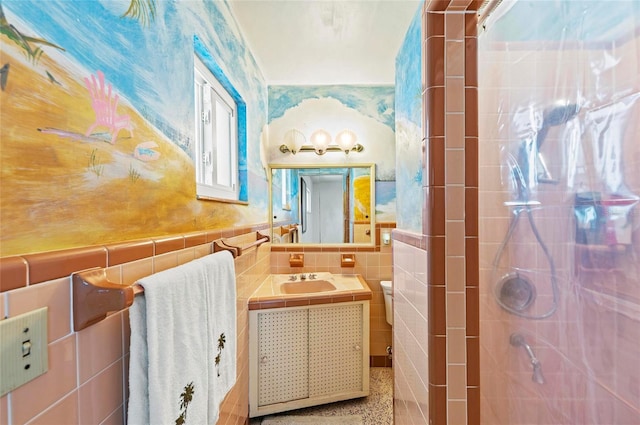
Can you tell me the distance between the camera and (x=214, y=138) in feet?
5.16

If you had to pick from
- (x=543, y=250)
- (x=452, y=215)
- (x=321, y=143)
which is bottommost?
(x=543, y=250)

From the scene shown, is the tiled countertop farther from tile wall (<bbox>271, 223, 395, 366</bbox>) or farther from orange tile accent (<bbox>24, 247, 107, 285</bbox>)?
orange tile accent (<bbox>24, 247, 107, 285</bbox>)

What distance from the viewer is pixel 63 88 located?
1.63 feet

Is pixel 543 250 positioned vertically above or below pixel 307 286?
above

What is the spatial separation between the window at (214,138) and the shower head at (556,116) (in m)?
1.26

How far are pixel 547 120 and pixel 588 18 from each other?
261 millimetres

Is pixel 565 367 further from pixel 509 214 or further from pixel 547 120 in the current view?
pixel 547 120

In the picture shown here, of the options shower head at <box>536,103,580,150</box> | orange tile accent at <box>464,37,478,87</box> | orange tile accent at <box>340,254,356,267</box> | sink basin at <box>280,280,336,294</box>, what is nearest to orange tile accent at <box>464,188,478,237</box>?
shower head at <box>536,103,580,150</box>

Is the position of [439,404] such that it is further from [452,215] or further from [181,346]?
[181,346]

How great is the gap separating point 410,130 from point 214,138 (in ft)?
3.61

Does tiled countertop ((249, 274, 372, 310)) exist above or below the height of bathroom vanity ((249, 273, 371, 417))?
above

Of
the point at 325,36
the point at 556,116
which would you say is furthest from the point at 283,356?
the point at 325,36

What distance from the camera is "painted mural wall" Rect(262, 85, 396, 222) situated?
2387 millimetres

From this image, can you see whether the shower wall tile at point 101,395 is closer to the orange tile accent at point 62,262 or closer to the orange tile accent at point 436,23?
the orange tile accent at point 62,262
